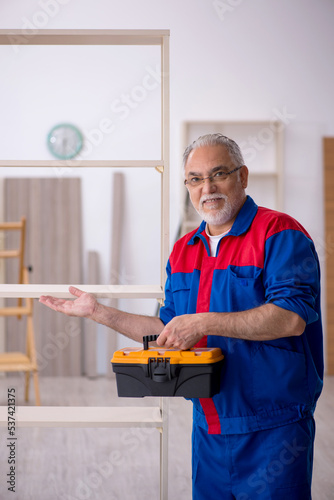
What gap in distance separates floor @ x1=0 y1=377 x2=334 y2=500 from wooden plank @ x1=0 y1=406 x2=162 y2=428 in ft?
3.17

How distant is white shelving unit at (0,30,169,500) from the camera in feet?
6.20

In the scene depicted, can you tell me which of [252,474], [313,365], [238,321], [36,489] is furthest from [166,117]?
[36,489]

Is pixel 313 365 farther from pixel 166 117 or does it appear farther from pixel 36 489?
pixel 36 489

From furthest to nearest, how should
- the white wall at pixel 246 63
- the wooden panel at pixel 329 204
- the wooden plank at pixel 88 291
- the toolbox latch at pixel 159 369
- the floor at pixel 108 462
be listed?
the wooden panel at pixel 329 204 < the white wall at pixel 246 63 < the floor at pixel 108 462 < the wooden plank at pixel 88 291 < the toolbox latch at pixel 159 369

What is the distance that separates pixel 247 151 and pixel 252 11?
1.31 m

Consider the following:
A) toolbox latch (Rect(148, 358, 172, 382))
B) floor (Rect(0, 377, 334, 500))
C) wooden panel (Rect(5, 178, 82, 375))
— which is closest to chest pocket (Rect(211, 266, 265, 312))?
toolbox latch (Rect(148, 358, 172, 382))

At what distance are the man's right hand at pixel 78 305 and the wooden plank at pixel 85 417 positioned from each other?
390mm

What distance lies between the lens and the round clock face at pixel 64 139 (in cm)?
523

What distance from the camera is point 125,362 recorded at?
1.50 meters

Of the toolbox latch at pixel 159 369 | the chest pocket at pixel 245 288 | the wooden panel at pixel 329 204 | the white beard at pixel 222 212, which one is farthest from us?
the wooden panel at pixel 329 204

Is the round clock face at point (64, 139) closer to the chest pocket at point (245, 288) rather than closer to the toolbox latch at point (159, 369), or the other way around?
the chest pocket at point (245, 288)

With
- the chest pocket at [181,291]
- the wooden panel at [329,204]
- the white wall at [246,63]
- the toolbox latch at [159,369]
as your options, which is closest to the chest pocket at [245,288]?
the chest pocket at [181,291]

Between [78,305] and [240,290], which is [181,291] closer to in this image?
[240,290]

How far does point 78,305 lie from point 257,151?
12.5 ft
